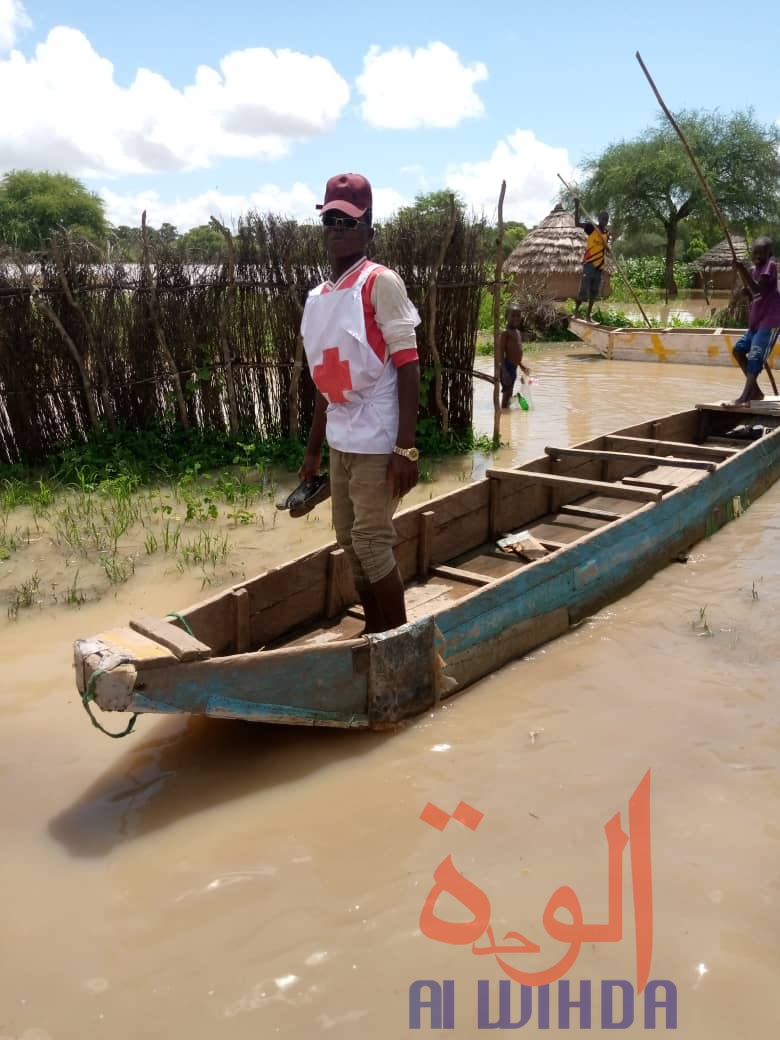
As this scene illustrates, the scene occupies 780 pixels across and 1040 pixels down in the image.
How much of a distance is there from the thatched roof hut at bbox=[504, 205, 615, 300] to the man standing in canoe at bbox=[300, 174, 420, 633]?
638 inches

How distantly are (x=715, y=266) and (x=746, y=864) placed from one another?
24.1 m

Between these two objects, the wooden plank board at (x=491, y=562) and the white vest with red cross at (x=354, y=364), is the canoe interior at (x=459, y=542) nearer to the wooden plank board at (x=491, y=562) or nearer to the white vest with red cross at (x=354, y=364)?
the wooden plank board at (x=491, y=562)

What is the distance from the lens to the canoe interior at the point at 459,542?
3277mm

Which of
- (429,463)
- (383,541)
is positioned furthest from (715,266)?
(383,541)

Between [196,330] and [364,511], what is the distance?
4052 millimetres

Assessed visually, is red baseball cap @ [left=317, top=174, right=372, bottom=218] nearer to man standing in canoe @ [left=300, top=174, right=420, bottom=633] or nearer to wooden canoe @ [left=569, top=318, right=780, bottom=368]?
man standing in canoe @ [left=300, top=174, right=420, bottom=633]

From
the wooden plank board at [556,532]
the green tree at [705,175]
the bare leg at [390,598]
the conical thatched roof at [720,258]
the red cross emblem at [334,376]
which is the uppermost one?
the green tree at [705,175]

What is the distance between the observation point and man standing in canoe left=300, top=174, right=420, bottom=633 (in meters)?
2.67

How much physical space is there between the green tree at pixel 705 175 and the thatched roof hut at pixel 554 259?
622cm

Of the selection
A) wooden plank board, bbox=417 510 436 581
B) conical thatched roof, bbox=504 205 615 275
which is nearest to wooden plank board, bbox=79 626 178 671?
wooden plank board, bbox=417 510 436 581

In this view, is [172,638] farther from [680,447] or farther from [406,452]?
[680,447]

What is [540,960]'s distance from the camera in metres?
2.04

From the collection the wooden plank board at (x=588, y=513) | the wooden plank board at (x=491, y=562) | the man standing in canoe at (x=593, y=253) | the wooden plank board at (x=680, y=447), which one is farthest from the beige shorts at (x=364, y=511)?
the man standing in canoe at (x=593, y=253)

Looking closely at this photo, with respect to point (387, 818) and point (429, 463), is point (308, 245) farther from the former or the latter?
point (387, 818)
